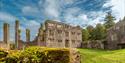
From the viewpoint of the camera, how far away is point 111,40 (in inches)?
2731

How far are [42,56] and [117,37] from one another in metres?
60.4

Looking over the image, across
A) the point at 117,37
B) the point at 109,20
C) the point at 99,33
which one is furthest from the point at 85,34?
the point at 117,37

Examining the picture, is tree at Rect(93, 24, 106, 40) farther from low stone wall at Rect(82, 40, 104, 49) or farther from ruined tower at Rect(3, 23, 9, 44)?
ruined tower at Rect(3, 23, 9, 44)

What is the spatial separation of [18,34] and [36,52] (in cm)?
4998

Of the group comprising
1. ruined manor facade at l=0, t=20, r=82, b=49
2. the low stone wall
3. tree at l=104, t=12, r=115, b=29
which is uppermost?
tree at l=104, t=12, r=115, b=29

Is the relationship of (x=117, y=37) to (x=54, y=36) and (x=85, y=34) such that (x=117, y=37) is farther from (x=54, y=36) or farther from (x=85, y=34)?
(x=85, y=34)

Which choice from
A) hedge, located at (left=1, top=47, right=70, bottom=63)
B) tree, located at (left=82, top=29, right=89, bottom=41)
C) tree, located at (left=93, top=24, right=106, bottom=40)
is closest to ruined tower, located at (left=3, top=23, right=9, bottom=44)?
hedge, located at (left=1, top=47, right=70, bottom=63)

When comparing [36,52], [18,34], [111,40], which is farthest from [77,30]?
[36,52]

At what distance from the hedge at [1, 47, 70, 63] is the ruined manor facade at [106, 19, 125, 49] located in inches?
2240

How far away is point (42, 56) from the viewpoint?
8.90 metres

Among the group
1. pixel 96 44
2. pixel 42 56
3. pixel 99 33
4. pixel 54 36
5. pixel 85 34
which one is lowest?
pixel 96 44

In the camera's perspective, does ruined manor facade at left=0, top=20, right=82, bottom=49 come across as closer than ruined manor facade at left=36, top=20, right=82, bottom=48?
Yes

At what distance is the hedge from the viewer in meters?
8.51

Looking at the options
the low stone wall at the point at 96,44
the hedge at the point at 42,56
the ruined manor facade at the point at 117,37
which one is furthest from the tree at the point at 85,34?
the hedge at the point at 42,56
